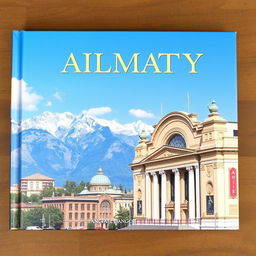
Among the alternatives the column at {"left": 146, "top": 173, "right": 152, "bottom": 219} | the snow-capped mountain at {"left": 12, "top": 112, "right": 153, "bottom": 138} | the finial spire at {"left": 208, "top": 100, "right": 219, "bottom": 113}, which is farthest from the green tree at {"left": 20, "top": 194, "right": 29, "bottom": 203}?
A: the finial spire at {"left": 208, "top": 100, "right": 219, "bottom": 113}

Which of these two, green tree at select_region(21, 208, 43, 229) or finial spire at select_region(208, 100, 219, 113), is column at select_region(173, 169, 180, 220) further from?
green tree at select_region(21, 208, 43, 229)

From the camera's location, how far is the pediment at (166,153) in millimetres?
1104

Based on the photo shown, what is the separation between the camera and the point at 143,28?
3.63 feet

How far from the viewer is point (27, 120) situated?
109cm

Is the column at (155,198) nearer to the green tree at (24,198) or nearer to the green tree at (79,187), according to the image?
the green tree at (79,187)

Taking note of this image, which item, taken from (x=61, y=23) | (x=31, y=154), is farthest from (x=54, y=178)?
(x=61, y=23)

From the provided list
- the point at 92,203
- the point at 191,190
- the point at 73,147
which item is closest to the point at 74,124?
the point at 73,147

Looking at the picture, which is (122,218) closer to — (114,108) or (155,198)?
(155,198)

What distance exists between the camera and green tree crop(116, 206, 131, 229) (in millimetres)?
1090

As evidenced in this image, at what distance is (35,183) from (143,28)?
380 millimetres

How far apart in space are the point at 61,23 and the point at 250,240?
0.57 m

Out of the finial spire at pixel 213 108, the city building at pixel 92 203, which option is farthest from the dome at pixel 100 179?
the finial spire at pixel 213 108

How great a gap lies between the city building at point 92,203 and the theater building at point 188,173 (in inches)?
2.0

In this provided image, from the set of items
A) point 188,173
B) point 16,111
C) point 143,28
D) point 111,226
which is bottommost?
point 111,226
